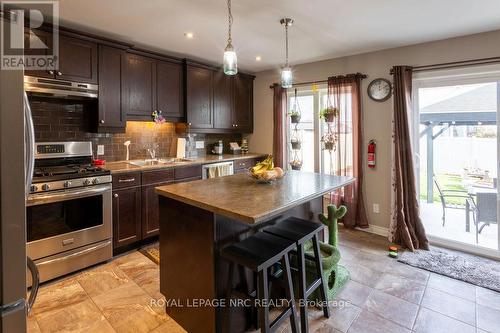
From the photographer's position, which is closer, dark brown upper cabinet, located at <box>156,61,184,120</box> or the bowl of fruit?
the bowl of fruit

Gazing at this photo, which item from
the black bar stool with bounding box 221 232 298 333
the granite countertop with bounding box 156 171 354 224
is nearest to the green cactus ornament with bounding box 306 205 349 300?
the granite countertop with bounding box 156 171 354 224

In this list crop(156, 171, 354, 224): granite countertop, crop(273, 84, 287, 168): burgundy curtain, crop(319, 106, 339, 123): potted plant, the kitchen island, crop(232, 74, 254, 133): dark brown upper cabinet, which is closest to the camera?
crop(156, 171, 354, 224): granite countertop

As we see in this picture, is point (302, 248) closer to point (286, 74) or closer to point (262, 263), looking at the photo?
point (262, 263)

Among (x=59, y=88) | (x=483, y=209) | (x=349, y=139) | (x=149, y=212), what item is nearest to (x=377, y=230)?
(x=483, y=209)

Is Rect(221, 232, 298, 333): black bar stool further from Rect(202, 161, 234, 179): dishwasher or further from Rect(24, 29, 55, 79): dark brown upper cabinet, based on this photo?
Rect(24, 29, 55, 79): dark brown upper cabinet

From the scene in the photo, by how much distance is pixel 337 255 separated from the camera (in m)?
2.21

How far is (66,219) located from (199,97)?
2368mm

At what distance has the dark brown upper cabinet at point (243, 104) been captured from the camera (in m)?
4.68

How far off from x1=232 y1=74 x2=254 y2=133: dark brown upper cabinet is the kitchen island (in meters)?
2.75

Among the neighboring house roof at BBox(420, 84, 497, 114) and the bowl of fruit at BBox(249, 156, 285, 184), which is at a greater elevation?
the neighboring house roof at BBox(420, 84, 497, 114)

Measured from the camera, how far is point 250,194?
5.98 ft

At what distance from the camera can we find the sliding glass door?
303cm

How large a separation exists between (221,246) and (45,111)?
2.65 m

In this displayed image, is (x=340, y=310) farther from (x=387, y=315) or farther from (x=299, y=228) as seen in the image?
(x=299, y=228)
